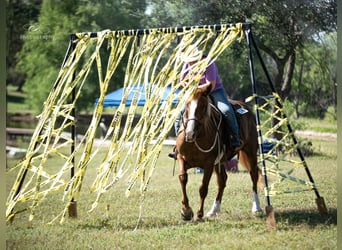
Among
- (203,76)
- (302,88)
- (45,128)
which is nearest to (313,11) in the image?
(302,88)

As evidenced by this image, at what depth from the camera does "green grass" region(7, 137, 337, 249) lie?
15.0 feet

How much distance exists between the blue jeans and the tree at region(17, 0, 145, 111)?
967 millimetres

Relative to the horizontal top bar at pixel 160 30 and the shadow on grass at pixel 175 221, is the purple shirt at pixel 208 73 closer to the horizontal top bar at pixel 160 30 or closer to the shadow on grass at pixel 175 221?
the horizontal top bar at pixel 160 30

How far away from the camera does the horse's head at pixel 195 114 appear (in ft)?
15.2

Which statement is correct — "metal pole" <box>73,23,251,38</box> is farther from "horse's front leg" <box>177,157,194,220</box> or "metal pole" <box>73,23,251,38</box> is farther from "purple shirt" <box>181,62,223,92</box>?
"horse's front leg" <box>177,157,194,220</box>

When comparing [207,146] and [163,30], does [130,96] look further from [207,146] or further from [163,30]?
[207,146]

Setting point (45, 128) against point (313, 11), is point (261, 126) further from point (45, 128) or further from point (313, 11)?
point (45, 128)

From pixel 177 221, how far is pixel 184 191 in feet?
0.79

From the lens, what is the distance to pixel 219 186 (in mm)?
4969

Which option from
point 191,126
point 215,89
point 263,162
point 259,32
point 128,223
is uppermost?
point 259,32

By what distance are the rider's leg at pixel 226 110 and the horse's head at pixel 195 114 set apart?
202 millimetres

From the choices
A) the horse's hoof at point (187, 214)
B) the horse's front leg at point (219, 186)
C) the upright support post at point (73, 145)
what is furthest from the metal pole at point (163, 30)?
the horse's hoof at point (187, 214)

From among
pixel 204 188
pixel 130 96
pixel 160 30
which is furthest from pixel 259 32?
pixel 204 188

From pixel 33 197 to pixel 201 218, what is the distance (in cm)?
141
